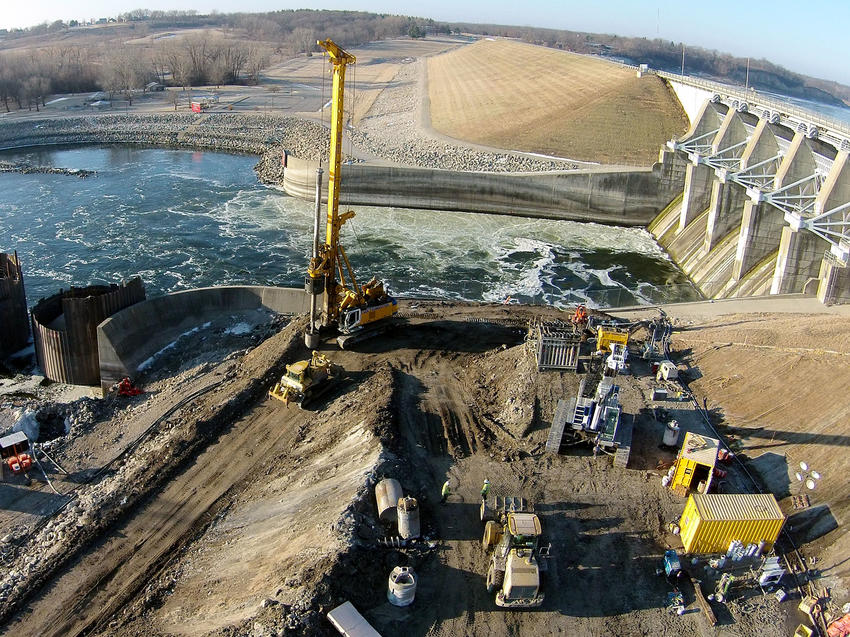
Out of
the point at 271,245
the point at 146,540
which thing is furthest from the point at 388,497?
the point at 271,245

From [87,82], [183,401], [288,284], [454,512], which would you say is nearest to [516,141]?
[288,284]

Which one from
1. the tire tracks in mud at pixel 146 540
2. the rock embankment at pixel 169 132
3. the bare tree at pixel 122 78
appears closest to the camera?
the tire tracks in mud at pixel 146 540

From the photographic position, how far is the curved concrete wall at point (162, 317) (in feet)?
92.7

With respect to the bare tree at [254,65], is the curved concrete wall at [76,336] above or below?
below

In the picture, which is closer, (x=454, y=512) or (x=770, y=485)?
(x=454, y=512)

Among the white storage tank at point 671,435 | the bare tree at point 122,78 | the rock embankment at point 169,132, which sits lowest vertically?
the white storage tank at point 671,435

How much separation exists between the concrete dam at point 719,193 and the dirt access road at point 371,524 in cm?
1807

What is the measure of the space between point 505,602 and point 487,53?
420ft

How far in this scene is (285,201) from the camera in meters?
54.8

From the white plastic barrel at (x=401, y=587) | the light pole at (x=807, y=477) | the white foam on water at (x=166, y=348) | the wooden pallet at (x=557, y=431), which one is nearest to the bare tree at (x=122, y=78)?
the white foam on water at (x=166, y=348)

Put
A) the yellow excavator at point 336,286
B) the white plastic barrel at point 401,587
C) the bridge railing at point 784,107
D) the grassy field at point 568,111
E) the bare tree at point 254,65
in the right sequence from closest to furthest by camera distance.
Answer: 1. the white plastic barrel at point 401,587
2. the yellow excavator at point 336,286
3. the bridge railing at point 784,107
4. the grassy field at point 568,111
5. the bare tree at point 254,65

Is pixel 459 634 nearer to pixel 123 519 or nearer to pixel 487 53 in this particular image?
pixel 123 519

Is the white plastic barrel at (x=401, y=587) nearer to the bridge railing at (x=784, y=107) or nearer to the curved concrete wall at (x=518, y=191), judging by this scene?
the bridge railing at (x=784, y=107)

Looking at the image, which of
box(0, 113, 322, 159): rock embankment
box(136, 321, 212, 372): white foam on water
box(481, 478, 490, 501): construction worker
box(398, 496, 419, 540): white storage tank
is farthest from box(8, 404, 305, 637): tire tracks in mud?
box(0, 113, 322, 159): rock embankment
